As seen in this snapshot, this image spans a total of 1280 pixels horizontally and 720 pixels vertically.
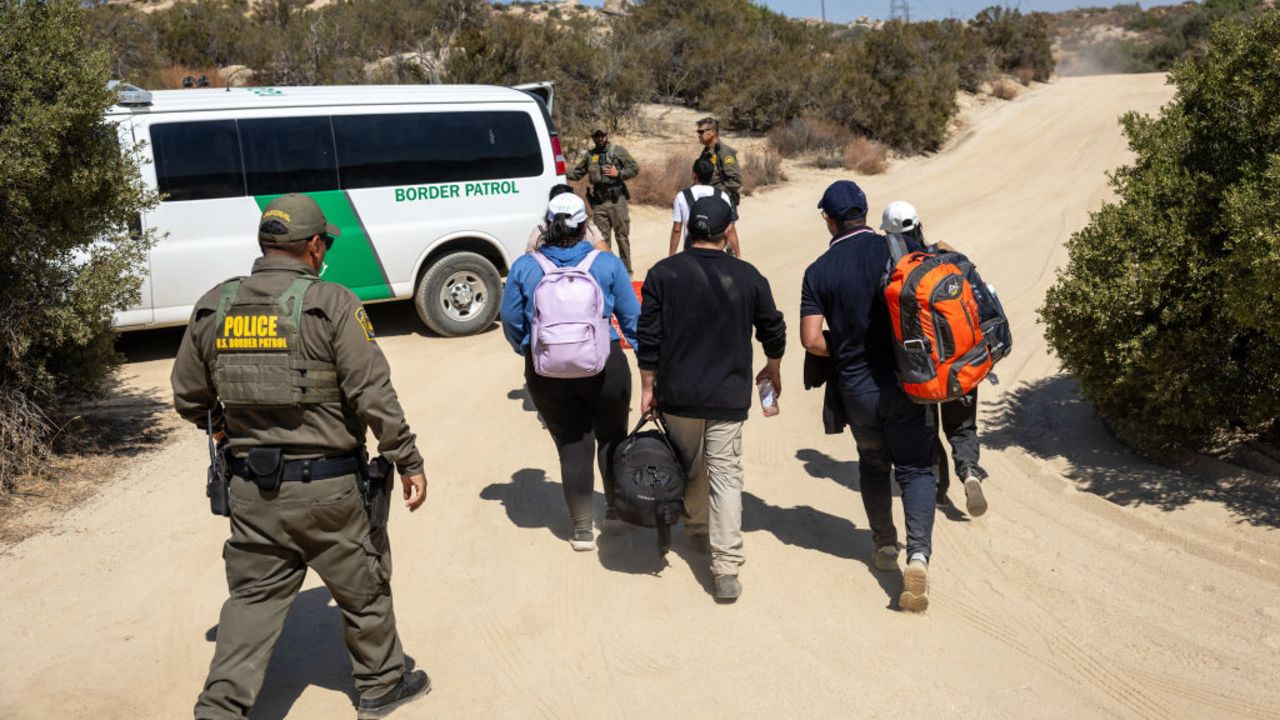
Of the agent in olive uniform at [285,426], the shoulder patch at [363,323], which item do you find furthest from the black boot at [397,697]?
the shoulder patch at [363,323]

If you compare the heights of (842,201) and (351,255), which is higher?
(842,201)

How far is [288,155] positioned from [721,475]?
600 centimetres

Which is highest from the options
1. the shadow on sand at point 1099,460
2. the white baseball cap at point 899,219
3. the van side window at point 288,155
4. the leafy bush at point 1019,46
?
the leafy bush at point 1019,46

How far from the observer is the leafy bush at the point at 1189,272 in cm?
616

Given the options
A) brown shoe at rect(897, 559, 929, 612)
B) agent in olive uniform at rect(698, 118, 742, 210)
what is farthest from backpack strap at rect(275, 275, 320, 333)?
agent in olive uniform at rect(698, 118, 742, 210)

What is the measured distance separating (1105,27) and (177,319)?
64.5m

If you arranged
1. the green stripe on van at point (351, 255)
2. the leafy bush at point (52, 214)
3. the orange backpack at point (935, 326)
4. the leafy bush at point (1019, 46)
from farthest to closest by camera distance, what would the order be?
the leafy bush at point (1019, 46) < the green stripe on van at point (351, 255) < the leafy bush at point (52, 214) < the orange backpack at point (935, 326)

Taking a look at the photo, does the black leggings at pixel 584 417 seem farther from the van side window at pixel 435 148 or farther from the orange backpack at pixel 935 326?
the van side window at pixel 435 148

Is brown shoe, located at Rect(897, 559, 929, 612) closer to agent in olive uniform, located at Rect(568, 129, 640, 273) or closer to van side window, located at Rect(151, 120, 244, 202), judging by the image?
van side window, located at Rect(151, 120, 244, 202)

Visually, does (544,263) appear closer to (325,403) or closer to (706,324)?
(706,324)

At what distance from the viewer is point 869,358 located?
5.07m

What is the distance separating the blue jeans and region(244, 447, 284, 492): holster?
2642 millimetres

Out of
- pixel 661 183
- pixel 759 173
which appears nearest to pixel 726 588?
pixel 661 183

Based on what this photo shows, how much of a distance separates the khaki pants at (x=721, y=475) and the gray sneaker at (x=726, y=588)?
0.03 metres
